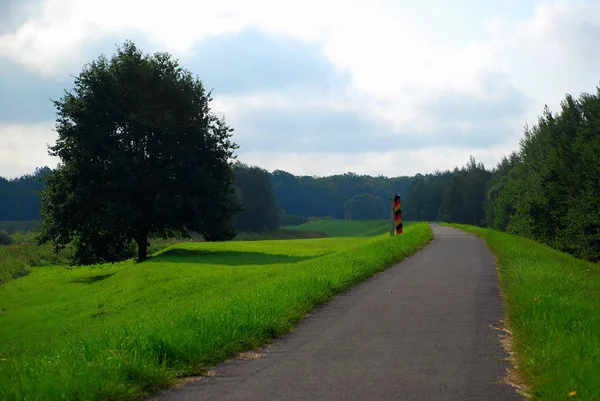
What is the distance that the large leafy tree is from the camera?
128 ft

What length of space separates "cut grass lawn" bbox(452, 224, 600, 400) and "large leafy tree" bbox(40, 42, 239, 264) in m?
26.8

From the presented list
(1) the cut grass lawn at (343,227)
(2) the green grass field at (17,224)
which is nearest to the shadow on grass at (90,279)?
(2) the green grass field at (17,224)

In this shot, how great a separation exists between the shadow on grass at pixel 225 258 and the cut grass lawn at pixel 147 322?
59 centimetres

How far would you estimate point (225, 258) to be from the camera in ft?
118

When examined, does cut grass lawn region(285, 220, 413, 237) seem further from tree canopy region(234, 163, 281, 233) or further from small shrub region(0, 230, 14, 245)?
small shrub region(0, 230, 14, 245)

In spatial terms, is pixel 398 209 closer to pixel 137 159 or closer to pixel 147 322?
pixel 137 159

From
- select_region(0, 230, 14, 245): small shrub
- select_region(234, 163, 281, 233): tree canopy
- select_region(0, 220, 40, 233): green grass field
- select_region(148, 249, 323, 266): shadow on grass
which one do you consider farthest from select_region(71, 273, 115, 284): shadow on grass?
select_region(0, 220, 40, 233): green grass field

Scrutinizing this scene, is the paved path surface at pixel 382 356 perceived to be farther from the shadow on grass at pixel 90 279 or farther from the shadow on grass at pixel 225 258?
the shadow on grass at pixel 90 279

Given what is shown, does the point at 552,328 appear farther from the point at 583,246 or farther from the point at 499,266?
the point at 583,246

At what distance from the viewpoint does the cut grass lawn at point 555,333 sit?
629 cm

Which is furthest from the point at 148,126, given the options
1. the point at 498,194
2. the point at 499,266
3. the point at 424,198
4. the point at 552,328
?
the point at 424,198

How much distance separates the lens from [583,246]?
5503 centimetres

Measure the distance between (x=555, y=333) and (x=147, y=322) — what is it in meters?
6.12

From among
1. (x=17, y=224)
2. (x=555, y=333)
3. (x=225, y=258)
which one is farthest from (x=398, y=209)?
(x=17, y=224)
